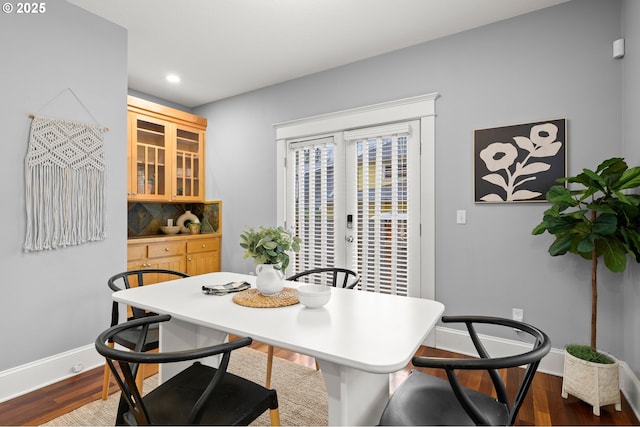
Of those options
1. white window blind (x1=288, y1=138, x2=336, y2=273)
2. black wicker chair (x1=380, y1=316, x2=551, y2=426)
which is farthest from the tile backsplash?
black wicker chair (x1=380, y1=316, x2=551, y2=426)

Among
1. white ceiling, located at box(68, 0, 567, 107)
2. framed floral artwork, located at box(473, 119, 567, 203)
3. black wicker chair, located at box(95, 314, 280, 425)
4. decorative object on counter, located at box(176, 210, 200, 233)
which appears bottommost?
black wicker chair, located at box(95, 314, 280, 425)

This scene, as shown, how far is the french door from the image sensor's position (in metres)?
3.12

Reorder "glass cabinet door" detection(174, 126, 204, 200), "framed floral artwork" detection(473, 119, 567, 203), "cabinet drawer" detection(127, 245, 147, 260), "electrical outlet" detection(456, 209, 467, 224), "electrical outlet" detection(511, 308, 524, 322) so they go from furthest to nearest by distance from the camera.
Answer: "glass cabinet door" detection(174, 126, 204, 200) < "cabinet drawer" detection(127, 245, 147, 260) < "electrical outlet" detection(456, 209, 467, 224) < "electrical outlet" detection(511, 308, 524, 322) < "framed floral artwork" detection(473, 119, 567, 203)

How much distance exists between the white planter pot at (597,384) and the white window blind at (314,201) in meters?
2.13

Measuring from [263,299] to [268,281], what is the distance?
108 mm

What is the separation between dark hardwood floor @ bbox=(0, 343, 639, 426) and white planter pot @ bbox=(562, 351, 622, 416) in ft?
0.23

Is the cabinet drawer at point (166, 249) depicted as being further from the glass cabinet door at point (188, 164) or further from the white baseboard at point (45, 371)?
the white baseboard at point (45, 371)

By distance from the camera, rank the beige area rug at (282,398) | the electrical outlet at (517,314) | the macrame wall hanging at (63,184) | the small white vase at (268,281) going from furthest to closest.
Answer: the electrical outlet at (517,314), the macrame wall hanging at (63,184), the beige area rug at (282,398), the small white vase at (268,281)

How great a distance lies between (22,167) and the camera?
2.25 meters

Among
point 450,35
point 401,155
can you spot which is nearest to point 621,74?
point 450,35

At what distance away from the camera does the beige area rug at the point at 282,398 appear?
1.94m

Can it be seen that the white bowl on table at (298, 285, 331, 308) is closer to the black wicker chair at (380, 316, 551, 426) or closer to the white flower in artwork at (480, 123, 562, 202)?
the black wicker chair at (380, 316, 551, 426)

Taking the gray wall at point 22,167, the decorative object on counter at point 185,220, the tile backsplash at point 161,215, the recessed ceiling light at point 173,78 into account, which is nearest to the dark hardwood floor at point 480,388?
the gray wall at point 22,167

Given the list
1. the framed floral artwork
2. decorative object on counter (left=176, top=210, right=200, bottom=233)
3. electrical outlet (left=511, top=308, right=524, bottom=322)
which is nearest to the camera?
the framed floral artwork
